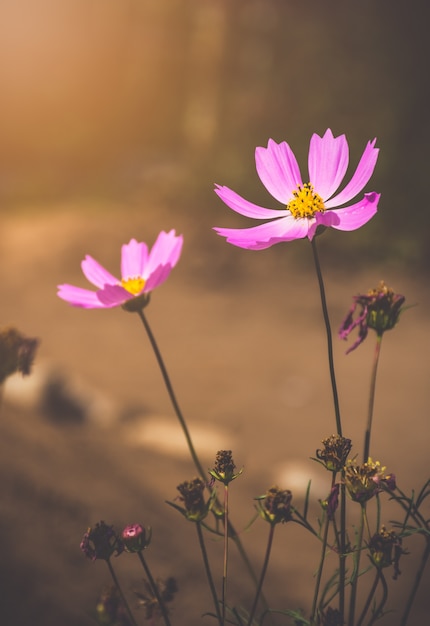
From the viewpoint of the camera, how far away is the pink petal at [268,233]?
0.49m

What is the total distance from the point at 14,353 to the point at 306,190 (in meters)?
0.37

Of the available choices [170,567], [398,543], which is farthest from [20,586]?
[398,543]

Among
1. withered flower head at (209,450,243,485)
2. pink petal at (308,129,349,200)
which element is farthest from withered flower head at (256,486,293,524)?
pink petal at (308,129,349,200)

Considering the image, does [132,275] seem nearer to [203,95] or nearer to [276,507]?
[276,507]

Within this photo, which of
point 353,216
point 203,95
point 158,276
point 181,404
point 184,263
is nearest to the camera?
point 353,216

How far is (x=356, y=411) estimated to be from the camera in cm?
293

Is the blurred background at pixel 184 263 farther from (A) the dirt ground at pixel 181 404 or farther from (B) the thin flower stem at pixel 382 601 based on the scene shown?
(B) the thin flower stem at pixel 382 601

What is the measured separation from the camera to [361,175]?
530mm

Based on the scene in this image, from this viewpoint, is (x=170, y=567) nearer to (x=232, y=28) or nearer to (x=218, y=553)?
(x=218, y=553)

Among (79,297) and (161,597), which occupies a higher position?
(79,297)

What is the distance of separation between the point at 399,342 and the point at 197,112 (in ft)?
14.0

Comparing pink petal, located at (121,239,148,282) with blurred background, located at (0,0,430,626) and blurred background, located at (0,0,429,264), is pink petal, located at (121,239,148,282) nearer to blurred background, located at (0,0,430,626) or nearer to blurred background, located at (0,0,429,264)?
blurred background, located at (0,0,430,626)

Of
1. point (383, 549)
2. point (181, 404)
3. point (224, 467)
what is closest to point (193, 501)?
point (224, 467)

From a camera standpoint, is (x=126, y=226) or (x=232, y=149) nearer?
(x=126, y=226)
